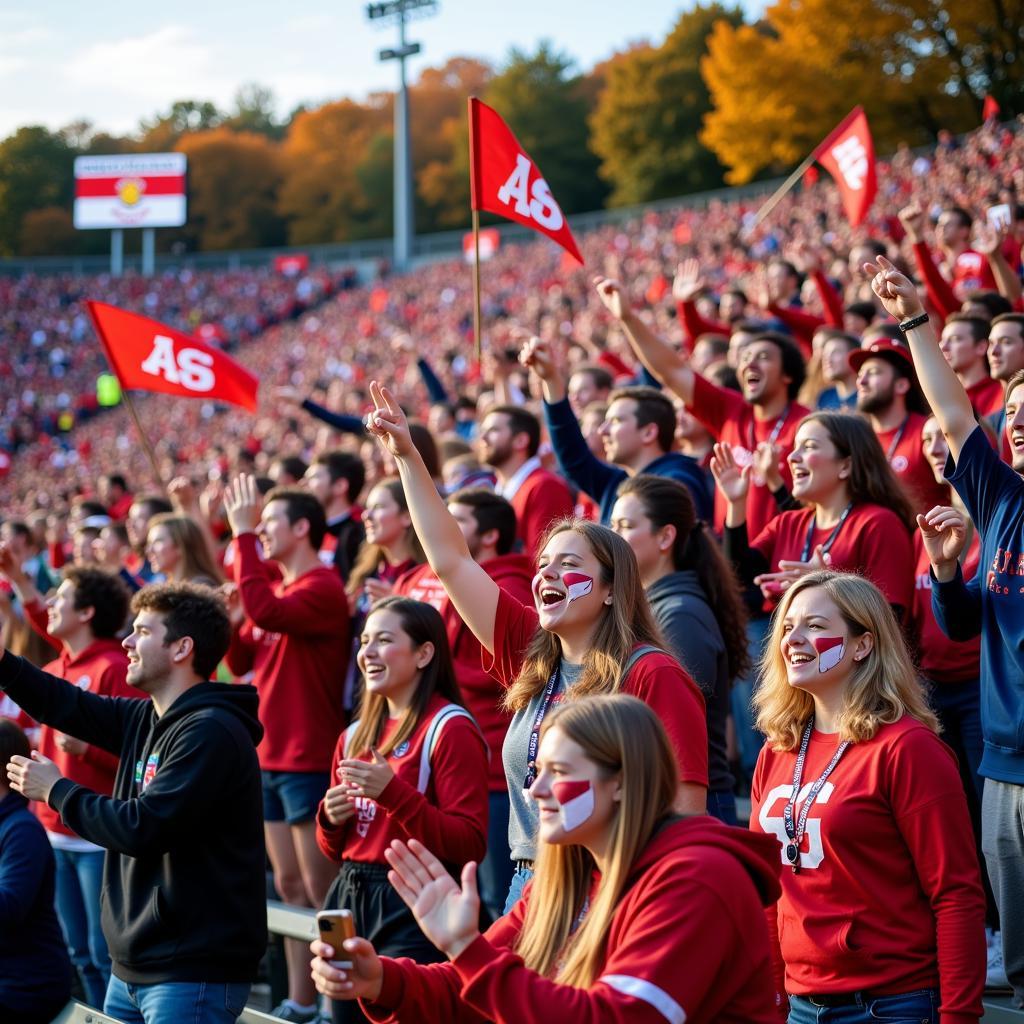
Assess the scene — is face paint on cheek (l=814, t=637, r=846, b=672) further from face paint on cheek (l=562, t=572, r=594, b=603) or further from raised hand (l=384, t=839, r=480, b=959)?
raised hand (l=384, t=839, r=480, b=959)

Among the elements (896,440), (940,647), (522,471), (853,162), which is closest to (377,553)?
(522,471)

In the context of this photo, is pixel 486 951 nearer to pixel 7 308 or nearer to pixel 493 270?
pixel 493 270

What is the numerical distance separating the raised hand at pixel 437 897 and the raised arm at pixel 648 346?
12.4 feet

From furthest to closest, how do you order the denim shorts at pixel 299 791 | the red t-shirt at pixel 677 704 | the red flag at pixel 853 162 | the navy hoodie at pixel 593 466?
the red flag at pixel 853 162 < the denim shorts at pixel 299 791 < the navy hoodie at pixel 593 466 < the red t-shirt at pixel 677 704

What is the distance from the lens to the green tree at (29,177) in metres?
62.5

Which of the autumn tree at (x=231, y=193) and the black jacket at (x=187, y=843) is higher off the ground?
the autumn tree at (x=231, y=193)

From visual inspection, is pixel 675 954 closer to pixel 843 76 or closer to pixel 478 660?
pixel 478 660

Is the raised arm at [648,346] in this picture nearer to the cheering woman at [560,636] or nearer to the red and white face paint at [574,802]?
the cheering woman at [560,636]

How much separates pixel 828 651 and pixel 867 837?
502 mm

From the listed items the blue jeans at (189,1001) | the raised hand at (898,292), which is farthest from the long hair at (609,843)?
the raised hand at (898,292)

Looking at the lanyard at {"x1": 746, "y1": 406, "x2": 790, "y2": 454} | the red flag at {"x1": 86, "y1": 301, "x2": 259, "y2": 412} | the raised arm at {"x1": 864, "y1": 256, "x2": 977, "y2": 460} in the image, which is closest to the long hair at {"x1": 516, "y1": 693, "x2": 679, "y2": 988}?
the raised arm at {"x1": 864, "y1": 256, "x2": 977, "y2": 460}

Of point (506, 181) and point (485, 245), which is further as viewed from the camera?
point (485, 245)

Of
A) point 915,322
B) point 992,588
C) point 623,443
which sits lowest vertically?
point 992,588

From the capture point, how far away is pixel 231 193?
64250mm
